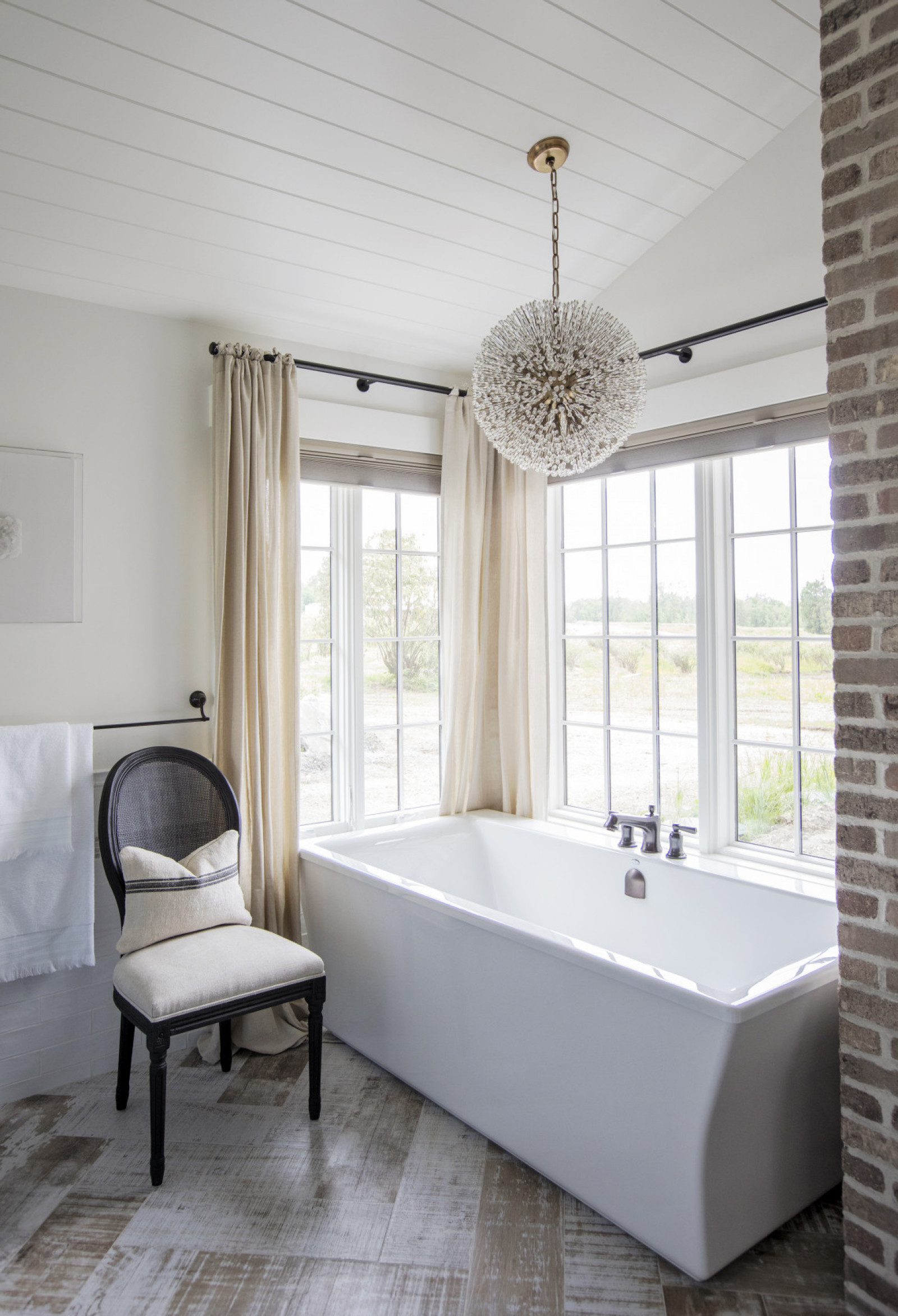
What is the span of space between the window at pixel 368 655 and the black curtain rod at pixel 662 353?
44cm

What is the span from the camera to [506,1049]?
227 centimetres

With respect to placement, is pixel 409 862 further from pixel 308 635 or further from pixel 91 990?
pixel 91 990

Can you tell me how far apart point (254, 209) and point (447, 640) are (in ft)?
5.87

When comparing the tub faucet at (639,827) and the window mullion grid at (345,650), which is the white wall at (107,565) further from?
the tub faucet at (639,827)

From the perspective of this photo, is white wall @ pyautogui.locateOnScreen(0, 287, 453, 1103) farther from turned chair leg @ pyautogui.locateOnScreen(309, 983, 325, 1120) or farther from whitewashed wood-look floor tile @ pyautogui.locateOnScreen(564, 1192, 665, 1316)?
whitewashed wood-look floor tile @ pyautogui.locateOnScreen(564, 1192, 665, 1316)

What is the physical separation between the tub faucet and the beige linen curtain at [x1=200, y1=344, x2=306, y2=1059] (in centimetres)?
117

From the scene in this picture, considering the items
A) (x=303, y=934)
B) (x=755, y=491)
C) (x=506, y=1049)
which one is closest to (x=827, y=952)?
(x=506, y=1049)

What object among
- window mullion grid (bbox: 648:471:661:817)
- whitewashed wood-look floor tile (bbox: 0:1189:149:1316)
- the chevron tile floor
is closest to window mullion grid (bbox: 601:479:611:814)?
window mullion grid (bbox: 648:471:661:817)

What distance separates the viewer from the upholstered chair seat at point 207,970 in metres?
2.22

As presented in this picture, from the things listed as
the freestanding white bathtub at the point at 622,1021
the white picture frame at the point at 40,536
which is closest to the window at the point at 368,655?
the freestanding white bathtub at the point at 622,1021

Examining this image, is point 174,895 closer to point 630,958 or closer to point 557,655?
point 630,958

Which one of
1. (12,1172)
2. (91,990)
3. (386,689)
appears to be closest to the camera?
(12,1172)

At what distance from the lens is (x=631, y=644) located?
3412 mm

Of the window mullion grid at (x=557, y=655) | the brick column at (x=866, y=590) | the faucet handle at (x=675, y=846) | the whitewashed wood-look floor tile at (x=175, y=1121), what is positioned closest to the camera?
the brick column at (x=866, y=590)
